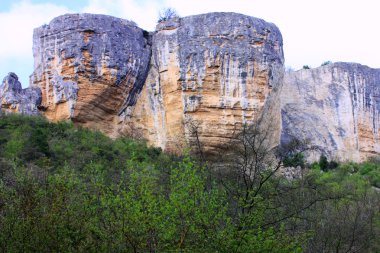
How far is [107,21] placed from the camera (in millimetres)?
26750

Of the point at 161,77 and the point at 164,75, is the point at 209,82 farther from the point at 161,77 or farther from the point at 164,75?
the point at 161,77

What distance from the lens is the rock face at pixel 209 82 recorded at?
2592cm

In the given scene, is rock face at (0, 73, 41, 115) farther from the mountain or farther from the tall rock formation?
the tall rock formation

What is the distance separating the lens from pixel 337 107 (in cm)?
3167

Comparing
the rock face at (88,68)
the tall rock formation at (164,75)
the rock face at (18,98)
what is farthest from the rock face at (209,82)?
the rock face at (18,98)

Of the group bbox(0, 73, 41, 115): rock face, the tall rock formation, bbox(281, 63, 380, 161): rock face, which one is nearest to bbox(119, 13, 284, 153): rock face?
the tall rock formation

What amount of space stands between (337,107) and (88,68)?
11102mm

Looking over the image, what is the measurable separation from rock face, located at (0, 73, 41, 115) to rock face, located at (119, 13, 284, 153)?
3.15 m

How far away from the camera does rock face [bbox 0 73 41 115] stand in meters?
26.2

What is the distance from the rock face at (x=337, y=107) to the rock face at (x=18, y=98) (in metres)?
10.1

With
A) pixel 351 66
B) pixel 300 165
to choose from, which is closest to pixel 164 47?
pixel 300 165

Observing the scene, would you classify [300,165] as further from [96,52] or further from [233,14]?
[96,52]

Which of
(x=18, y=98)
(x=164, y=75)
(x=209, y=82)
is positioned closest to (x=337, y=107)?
(x=209, y=82)

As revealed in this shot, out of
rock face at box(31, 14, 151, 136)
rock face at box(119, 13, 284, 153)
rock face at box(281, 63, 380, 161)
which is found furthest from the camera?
rock face at box(281, 63, 380, 161)
